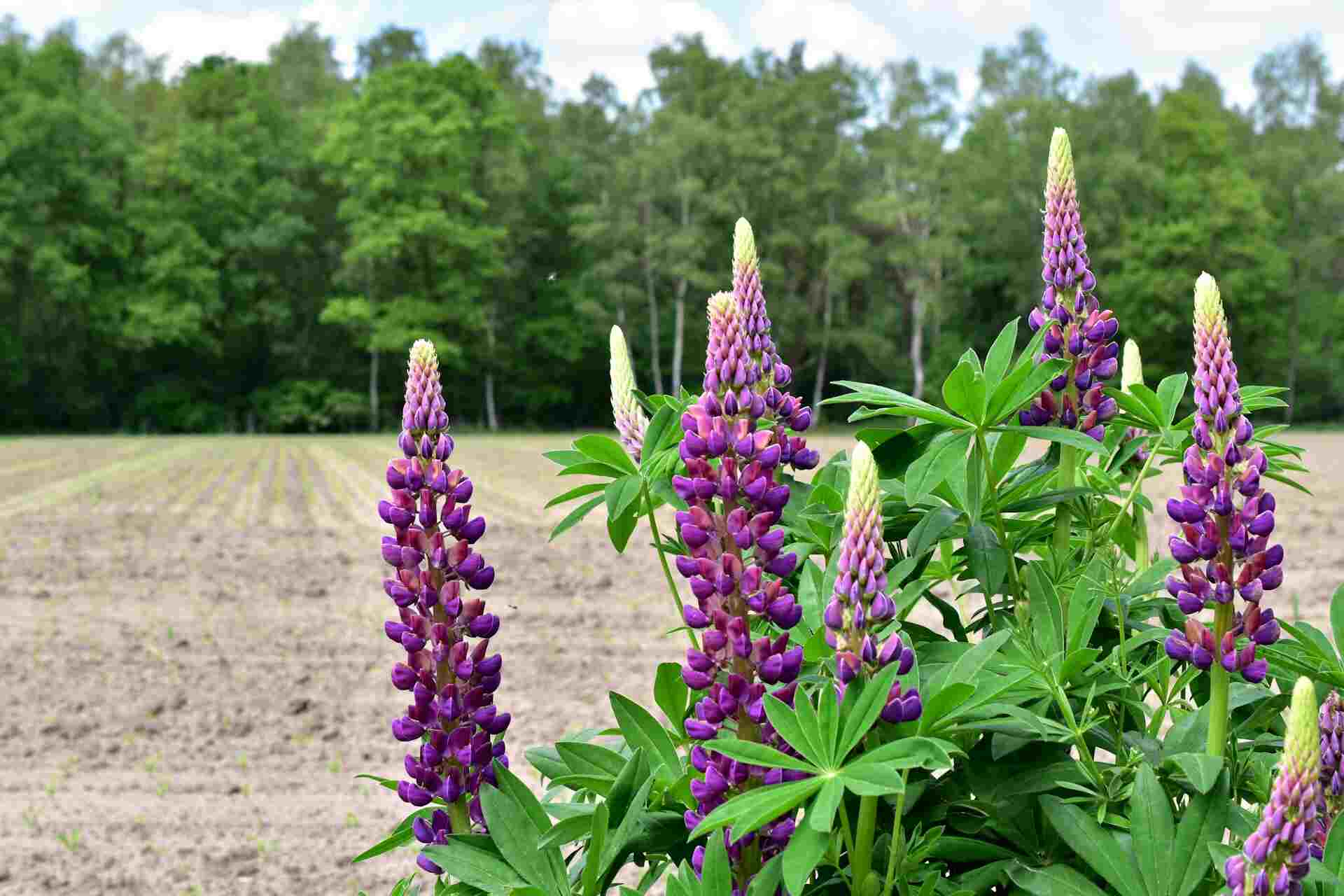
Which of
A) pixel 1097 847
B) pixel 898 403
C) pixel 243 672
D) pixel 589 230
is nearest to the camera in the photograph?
pixel 1097 847

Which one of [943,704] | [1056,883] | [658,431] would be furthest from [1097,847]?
[658,431]

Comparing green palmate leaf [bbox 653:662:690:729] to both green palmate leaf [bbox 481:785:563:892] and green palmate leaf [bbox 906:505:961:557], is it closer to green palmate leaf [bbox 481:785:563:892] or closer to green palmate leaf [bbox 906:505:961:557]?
green palmate leaf [bbox 481:785:563:892]

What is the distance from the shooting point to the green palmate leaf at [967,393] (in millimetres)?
1656

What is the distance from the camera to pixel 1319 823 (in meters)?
1.52

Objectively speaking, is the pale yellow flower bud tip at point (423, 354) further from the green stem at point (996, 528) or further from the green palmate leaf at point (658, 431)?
the green stem at point (996, 528)

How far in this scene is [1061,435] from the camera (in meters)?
1.66

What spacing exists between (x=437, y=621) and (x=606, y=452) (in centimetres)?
36

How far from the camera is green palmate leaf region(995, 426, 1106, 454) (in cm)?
160

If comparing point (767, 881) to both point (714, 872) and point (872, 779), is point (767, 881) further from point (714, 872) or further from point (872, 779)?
point (872, 779)

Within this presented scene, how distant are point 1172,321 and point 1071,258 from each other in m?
54.1

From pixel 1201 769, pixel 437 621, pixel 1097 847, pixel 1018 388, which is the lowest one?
pixel 1097 847

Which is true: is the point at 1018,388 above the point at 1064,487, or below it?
above

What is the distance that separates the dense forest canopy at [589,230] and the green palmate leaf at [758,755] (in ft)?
162

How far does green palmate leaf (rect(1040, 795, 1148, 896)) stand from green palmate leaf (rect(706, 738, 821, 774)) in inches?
14.5
